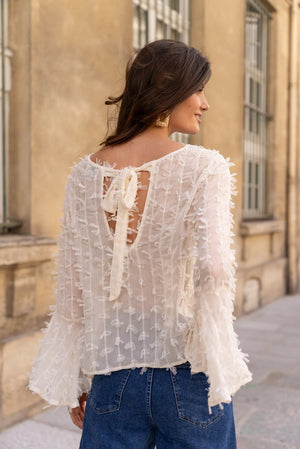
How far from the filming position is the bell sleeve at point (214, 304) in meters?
1.27

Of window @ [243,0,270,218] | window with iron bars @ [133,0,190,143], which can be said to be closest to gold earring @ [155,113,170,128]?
window with iron bars @ [133,0,190,143]

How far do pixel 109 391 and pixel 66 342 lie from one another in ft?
0.72

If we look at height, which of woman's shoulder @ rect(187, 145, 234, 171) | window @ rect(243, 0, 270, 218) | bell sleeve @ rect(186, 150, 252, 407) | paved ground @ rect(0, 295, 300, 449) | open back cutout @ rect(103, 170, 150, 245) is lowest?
paved ground @ rect(0, 295, 300, 449)

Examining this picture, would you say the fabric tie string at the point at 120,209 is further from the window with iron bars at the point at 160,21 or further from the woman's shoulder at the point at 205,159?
the window with iron bars at the point at 160,21

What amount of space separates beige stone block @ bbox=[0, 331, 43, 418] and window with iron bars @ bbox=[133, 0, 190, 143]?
10.2 feet

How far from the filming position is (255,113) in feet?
28.6

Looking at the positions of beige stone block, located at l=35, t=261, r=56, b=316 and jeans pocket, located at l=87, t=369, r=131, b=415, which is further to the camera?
beige stone block, located at l=35, t=261, r=56, b=316

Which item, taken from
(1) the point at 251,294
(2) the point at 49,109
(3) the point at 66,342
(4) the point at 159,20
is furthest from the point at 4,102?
(1) the point at 251,294

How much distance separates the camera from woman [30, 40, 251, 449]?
1.30m

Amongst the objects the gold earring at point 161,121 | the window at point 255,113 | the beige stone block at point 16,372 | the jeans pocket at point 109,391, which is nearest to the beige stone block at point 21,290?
the beige stone block at point 16,372

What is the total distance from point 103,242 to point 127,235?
78 millimetres

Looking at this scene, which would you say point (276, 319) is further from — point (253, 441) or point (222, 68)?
point (253, 441)

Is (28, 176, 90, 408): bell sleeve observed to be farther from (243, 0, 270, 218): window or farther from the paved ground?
(243, 0, 270, 218): window

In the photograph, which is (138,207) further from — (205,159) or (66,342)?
(66,342)
